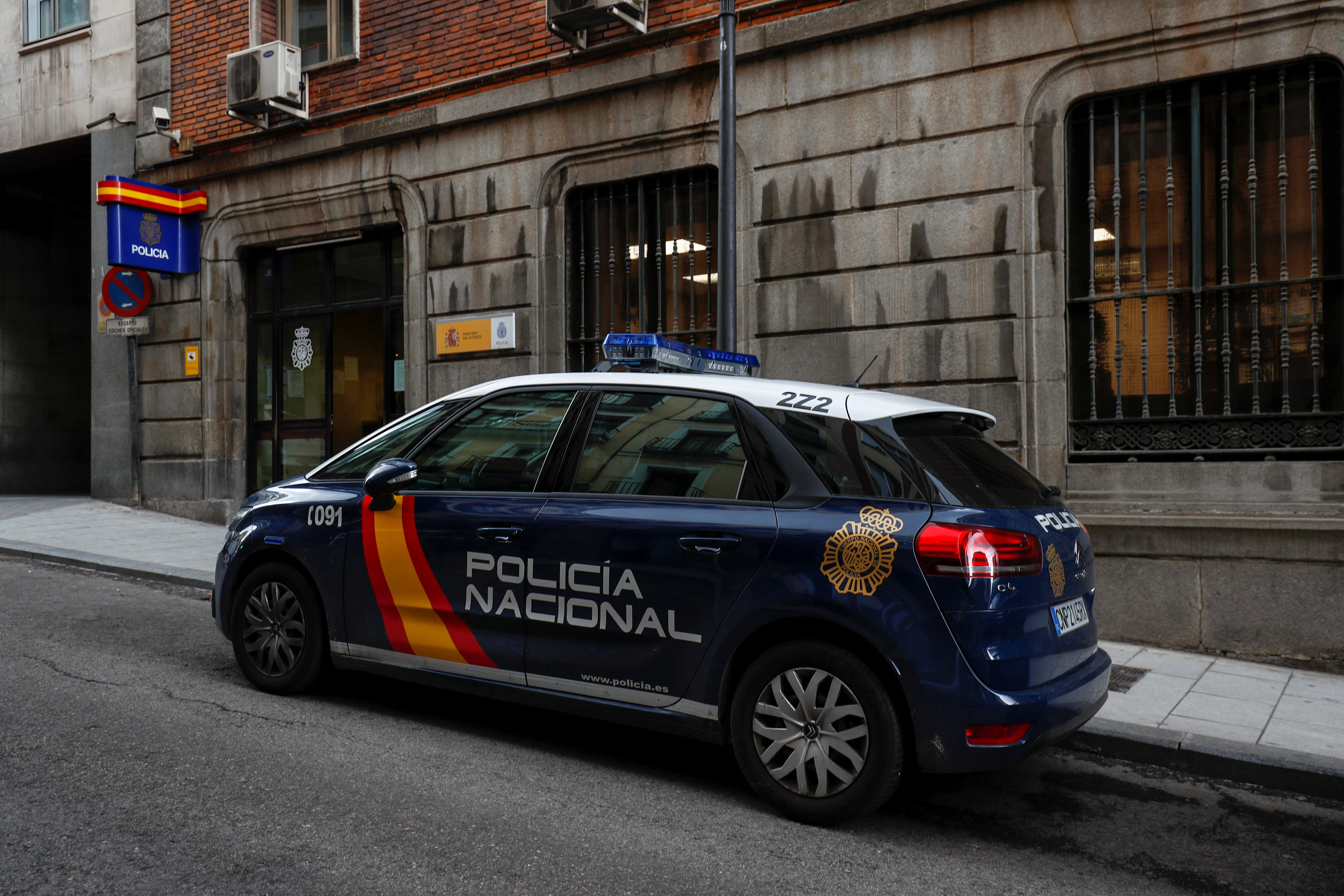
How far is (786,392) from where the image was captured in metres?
4.02

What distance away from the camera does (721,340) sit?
688 centimetres

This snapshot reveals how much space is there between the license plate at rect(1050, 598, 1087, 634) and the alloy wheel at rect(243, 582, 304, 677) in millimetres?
3498

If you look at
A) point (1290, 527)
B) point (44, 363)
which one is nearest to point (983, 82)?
point (1290, 527)

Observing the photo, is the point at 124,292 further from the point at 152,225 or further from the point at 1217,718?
the point at 1217,718

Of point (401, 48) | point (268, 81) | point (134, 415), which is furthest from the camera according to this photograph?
point (134, 415)

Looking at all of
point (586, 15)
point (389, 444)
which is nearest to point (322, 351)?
point (586, 15)

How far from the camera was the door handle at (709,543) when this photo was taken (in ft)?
12.5

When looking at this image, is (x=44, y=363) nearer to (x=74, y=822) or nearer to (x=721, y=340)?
(x=721, y=340)

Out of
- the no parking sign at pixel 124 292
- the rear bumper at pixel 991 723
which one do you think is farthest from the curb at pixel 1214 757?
the no parking sign at pixel 124 292

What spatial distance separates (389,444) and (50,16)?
1445 cm

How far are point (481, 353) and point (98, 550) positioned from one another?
443 cm

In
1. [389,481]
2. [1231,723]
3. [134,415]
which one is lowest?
[1231,723]

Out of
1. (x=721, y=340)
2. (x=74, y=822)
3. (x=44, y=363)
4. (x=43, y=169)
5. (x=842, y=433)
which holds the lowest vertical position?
(x=74, y=822)

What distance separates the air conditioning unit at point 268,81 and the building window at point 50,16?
4.40m
